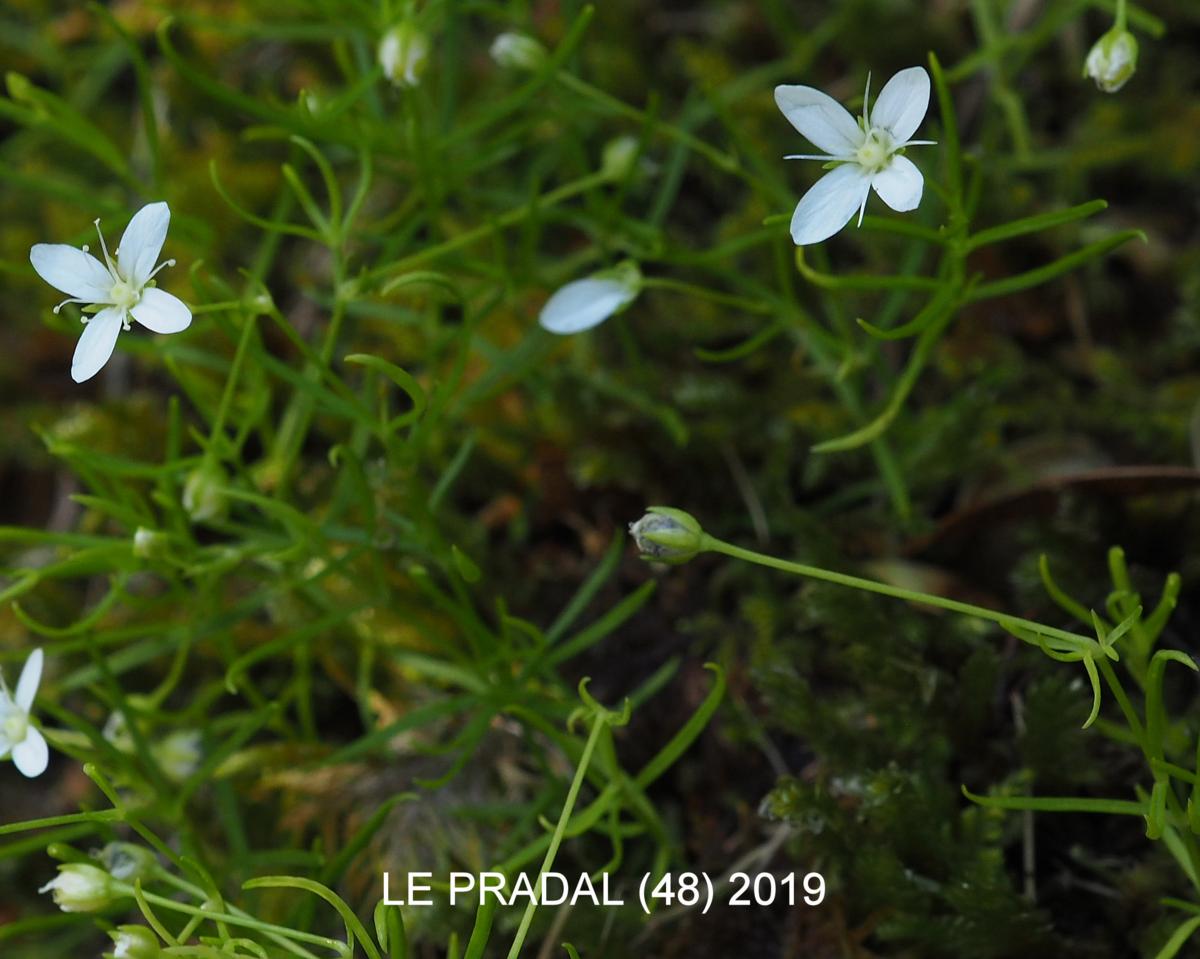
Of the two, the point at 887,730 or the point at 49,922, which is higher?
the point at 887,730

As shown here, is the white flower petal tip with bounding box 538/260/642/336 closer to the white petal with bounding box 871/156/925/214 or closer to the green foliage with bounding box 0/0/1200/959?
the green foliage with bounding box 0/0/1200/959

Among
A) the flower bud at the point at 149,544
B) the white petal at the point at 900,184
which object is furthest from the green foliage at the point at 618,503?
the white petal at the point at 900,184

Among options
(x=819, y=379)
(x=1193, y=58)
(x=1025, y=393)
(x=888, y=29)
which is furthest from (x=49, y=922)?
(x=1193, y=58)

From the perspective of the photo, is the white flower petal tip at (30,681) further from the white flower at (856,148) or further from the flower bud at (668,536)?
the white flower at (856,148)

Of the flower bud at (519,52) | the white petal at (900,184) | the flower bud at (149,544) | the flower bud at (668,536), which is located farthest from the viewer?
the flower bud at (519,52)

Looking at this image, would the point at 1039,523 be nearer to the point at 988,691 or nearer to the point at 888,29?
the point at 988,691

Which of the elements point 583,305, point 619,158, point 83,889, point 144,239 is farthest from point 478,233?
point 83,889
